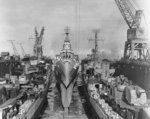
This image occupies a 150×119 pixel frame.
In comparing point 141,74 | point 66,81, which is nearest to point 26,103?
point 66,81

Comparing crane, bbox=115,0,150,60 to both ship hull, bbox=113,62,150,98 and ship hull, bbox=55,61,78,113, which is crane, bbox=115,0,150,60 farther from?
Result: ship hull, bbox=55,61,78,113

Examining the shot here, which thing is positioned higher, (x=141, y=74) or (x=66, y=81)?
(x=66, y=81)

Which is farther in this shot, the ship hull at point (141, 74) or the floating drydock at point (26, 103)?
the ship hull at point (141, 74)

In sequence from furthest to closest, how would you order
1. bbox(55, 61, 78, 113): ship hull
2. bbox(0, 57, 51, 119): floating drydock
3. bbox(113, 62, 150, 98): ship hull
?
bbox(113, 62, 150, 98): ship hull, bbox(55, 61, 78, 113): ship hull, bbox(0, 57, 51, 119): floating drydock

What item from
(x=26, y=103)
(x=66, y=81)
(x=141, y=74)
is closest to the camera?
(x=26, y=103)

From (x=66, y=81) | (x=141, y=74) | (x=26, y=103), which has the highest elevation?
(x=66, y=81)

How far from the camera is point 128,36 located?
165ft

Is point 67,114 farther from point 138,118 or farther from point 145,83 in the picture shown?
point 145,83

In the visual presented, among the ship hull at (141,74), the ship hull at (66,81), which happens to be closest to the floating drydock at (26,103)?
the ship hull at (66,81)

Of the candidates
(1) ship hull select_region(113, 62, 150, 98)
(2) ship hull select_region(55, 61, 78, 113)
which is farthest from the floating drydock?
(1) ship hull select_region(113, 62, 150, 98)

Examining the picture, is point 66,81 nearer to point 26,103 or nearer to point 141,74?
point 26,103

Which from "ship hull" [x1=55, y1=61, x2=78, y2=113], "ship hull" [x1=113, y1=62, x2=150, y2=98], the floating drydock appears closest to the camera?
the floating drydock

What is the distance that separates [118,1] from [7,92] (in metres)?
39.7

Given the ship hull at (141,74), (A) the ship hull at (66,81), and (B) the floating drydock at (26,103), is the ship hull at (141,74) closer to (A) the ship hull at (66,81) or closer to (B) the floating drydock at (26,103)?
(A) the ship hull at (66,81)
